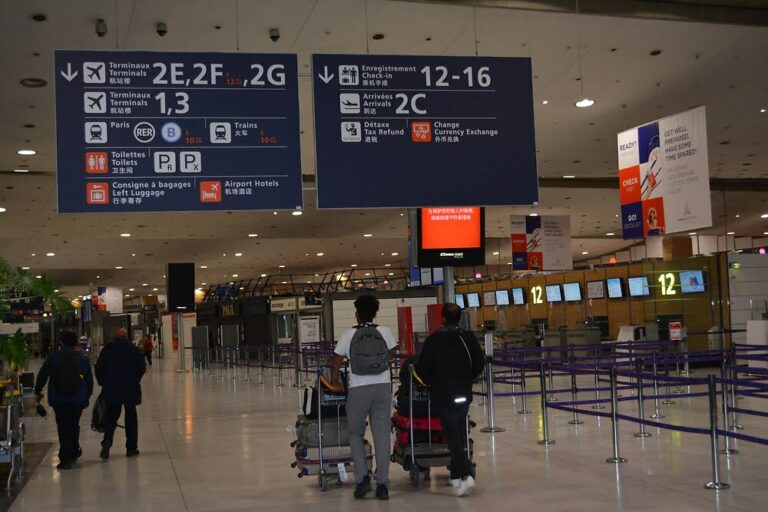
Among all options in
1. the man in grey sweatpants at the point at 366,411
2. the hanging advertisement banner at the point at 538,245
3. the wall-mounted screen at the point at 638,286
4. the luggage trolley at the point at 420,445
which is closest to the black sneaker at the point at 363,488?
the man in grey sweatpants at the point at 366,411

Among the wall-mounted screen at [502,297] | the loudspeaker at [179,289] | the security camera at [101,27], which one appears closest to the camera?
the security camera at [101,27]

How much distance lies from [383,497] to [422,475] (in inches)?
28.1

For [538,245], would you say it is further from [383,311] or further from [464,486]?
[464,486]

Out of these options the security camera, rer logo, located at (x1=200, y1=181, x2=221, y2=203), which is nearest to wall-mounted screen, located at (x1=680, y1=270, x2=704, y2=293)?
the security camera

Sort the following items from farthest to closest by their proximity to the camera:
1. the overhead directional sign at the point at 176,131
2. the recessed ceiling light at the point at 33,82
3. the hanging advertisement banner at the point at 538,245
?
the hanging advertisement banner at the point at 538,245, the recessed ceiling light at the point at 33,82, the overhead directional sign at the point at 176,131

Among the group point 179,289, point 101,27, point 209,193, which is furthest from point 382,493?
point 179,289

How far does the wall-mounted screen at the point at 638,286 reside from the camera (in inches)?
904

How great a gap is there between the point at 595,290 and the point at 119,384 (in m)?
18.2

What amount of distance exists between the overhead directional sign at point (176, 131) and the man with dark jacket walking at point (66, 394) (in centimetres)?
240

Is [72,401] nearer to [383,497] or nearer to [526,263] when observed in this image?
[383,497]

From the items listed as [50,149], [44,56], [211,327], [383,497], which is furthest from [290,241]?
[383,497]

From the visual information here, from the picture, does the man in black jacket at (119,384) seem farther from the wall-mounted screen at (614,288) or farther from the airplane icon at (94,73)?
the wall-mounted screen at (614,288)

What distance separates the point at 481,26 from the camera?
11.9 m

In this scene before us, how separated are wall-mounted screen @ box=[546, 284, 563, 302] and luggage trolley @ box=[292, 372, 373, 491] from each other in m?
20.9
